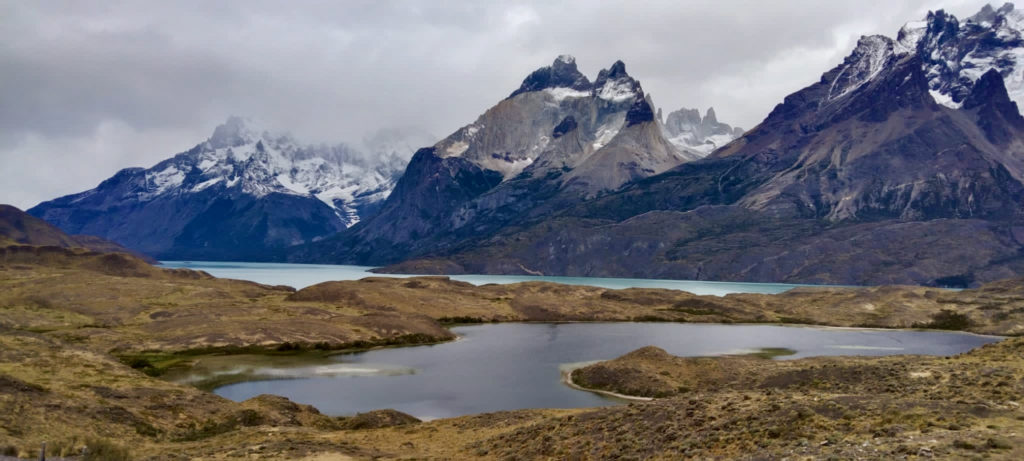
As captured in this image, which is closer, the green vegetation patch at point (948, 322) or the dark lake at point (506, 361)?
the dark lake at point (506, 361)

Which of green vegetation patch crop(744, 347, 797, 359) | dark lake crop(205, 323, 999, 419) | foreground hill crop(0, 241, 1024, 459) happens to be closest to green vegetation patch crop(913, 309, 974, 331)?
dark lake crop(205, 323, 999, 419)

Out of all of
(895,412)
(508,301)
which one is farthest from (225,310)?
(895,412)

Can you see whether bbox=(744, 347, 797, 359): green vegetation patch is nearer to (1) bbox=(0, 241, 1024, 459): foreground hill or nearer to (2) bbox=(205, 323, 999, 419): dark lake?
(2) bbox=(205, 323, 999, 419): dark lake

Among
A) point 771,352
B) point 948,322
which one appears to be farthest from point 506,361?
point 948,322

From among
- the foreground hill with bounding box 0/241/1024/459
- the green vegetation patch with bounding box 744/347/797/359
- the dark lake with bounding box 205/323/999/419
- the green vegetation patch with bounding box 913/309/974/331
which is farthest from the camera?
the green vegetation patch with bounding box 913/309/974/331

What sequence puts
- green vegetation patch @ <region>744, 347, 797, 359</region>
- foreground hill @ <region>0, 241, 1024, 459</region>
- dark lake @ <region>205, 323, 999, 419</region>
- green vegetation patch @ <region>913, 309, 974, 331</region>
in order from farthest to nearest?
1. green vegetation patch @ <region>913, 309, 974, 331</region>
2. green vegetation patch @ <region>744, 347, 797, 359</region>
3. dark lake @ <region>205, 323, 999, 419</region>
4. foreground hill @ <region>0, 241, 1024, 459</region>

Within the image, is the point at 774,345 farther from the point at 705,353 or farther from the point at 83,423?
the point at 83,423

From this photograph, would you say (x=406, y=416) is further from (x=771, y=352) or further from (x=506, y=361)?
(x=771, y=352)

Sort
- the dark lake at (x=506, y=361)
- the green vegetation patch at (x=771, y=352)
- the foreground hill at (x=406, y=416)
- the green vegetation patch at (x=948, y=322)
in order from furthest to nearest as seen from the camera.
Result: the green vegetation patch at (x=948, y=322)
the green vegetation patch at (x=771, y=352)
the dark lake at (x=506, y=361)
the foreground hill at (x=406, y=416)

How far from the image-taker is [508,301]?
19000cm

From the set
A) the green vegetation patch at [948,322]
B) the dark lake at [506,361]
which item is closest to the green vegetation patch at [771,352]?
the dark lake at [506,361]

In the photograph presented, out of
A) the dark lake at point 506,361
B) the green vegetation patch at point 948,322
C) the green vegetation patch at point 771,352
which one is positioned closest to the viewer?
the dark lake at point 506,361

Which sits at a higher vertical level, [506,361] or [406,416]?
[506,361]

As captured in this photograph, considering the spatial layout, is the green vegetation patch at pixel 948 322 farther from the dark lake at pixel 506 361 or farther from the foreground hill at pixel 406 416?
the foreground hill at pixel 406 416
